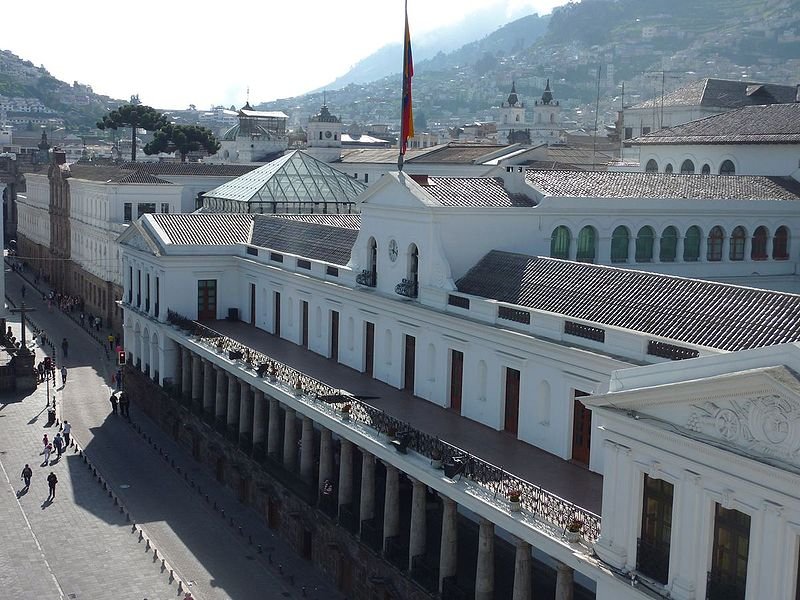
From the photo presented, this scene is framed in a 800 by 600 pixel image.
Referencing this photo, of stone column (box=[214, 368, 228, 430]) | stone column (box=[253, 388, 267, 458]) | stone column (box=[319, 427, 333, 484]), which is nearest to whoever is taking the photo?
stone column (box=[319, 427, 333, 484])

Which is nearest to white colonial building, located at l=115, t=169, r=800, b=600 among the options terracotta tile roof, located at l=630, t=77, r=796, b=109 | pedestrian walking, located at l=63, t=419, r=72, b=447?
pedestrian walking, located at l=63, t=419, r=72, b=447

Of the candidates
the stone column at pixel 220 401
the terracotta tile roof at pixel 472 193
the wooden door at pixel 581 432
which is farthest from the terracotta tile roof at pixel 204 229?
the wooden door at pixel 581 432

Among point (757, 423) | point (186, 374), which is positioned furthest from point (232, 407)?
point (757, 423)

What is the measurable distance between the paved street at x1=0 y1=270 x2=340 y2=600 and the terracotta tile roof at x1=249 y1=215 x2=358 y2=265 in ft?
32.4

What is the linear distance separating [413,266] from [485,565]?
41.6ft

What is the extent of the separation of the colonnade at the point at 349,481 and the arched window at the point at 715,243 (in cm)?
1504

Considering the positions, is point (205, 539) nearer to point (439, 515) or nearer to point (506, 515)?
point (439, 515)

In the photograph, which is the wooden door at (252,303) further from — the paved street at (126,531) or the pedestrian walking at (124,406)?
the pedestrian walking at (124,406)

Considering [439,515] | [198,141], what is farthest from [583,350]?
[198,141]

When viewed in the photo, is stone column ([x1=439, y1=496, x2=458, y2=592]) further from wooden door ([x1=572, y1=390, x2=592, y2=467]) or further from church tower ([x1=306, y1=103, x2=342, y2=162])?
church tower ([x1=306, y1=103, x2=342, y2=162])

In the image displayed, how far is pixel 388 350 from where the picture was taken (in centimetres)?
3684

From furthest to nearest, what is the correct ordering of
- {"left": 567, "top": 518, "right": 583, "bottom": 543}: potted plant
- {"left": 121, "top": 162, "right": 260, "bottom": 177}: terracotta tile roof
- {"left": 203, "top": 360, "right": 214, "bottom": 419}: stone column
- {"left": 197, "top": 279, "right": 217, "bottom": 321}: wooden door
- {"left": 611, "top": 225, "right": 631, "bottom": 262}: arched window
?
{"left": 121, "top": 162, "right": 260, "bottom": 177}: terracotta tile roof → {"left": 197, "top": 279, "right": 217, "bottom": 321}: wooden door → {"left": 203, "top": 360, "right": 214, "bottom": 419}: stone column → {"left": 611, "top": 225, "right": 631, "bottom": 262}: arched window → {"left": 567, "top": 518, "right": 583, "bottom": 543}: potted plant

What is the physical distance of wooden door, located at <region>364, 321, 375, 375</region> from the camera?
1510 inches

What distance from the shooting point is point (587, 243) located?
38.5 meters
